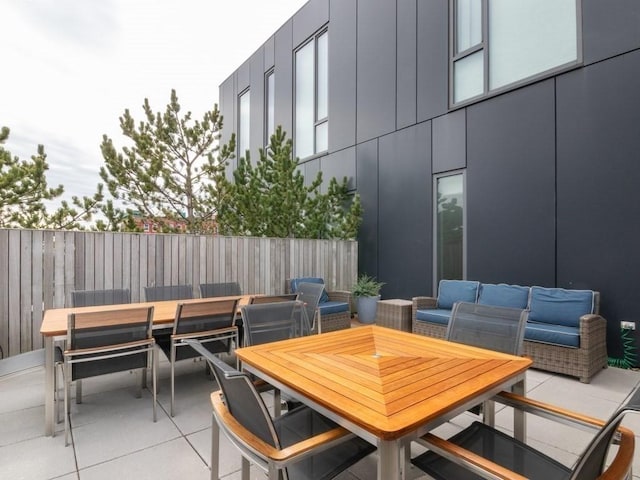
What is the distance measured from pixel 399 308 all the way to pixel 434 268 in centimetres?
112

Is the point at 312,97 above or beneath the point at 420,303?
above

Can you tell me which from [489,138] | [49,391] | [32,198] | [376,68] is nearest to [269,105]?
[376,68]

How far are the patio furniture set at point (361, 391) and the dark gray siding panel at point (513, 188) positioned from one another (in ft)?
9.66

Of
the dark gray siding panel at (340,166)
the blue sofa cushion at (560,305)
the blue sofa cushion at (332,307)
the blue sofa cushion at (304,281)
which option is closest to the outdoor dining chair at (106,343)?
the blue sofa cushion at (332,307)

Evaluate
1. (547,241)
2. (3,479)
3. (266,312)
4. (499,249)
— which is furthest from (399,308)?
(3,479)

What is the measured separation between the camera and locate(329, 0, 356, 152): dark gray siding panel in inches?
284

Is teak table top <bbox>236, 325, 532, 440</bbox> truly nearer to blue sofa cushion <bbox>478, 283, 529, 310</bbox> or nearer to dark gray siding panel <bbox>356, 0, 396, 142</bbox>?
blue sofa cushion <bbox>478, 283, 529, 310</bbox>

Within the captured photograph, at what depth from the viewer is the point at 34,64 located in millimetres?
5863

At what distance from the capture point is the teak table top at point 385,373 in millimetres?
1158

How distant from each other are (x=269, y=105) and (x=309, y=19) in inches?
108

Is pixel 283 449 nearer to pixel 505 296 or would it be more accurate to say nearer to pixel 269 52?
pixel 505 296

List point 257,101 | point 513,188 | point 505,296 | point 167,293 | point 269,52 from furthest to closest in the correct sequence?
point 257,101 < point 269,52 < point 513,188 < point 505,296 < point 167,293

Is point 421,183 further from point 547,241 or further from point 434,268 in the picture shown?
point 547,241

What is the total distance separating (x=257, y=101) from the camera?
1075 cm
